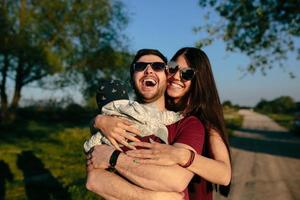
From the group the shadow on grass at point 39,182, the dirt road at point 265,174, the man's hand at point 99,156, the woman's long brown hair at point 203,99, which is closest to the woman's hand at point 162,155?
the man's hand at point 99,156

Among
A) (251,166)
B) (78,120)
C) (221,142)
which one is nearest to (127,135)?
(221,142)

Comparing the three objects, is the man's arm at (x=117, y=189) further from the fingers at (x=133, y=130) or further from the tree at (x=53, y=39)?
the tree at (x=53, y=39)

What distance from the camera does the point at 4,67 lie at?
31.7 m

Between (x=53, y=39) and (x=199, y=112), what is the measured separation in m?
29.6

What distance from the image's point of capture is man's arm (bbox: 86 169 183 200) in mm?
2793

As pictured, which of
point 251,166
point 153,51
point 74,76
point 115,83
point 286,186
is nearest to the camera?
point 115,83

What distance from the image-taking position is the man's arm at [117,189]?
9.16ft

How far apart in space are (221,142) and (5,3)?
97.8ft

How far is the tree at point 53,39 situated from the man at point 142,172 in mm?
27030

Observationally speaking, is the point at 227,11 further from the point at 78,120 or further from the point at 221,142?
the point at 78,120

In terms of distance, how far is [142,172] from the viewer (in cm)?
280

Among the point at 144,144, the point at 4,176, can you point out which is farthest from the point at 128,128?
the point at 4,176

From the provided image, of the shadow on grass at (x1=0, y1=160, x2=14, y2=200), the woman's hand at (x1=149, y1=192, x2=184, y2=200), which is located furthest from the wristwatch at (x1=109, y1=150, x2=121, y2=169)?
the shadow on grass at (x1=0, y1=160, x2=14, y2=200)

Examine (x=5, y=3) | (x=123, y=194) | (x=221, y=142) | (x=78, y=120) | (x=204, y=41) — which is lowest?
(x=78, y=120)
